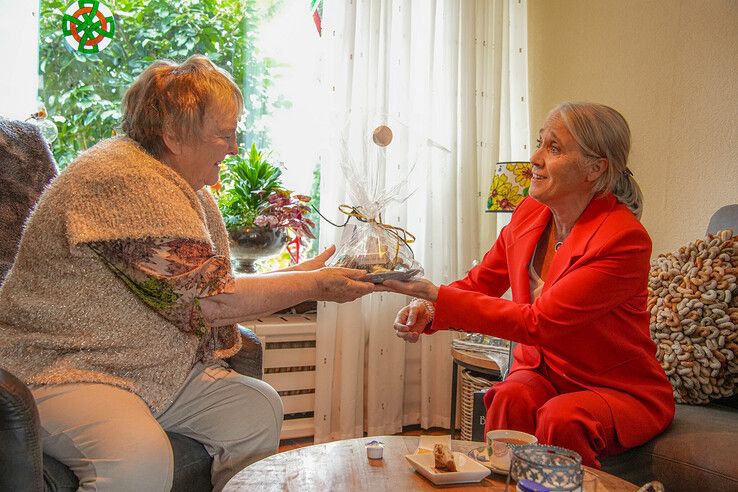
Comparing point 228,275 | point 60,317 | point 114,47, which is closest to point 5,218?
point 60,317

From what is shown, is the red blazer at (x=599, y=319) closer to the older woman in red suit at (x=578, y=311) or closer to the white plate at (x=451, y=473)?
the older woman in red suit at (x=578, y=311)

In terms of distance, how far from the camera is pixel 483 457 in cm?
145

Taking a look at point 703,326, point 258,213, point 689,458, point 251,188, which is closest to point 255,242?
point 258,213

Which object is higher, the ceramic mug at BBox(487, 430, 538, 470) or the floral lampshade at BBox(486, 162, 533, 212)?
the floral lampshade at BBox(486, 162, 533, 212)

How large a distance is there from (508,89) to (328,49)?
0.94 m

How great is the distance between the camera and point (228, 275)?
1604 millimetres

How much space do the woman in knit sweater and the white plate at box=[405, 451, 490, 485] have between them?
500 mm

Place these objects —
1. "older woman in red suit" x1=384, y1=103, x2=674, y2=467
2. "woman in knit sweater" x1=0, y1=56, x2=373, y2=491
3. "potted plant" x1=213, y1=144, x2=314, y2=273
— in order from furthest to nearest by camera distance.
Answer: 1. "potted plant" x1=213, y1=144, x2=314, y2=273
2. "older woman in red suit" x1=384, y1=103, x2=674, y2=467
3. "woman in knit sweater" x1=0, y1=56, x2=373, y2=491

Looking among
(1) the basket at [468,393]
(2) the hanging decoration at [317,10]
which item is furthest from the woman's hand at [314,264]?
(2) the hanging decoration at [317,10]

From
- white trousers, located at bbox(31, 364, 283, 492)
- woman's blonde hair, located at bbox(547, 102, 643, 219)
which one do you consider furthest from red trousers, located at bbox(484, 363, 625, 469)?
white trousers, located at bbox(31, 364, 283, 492)

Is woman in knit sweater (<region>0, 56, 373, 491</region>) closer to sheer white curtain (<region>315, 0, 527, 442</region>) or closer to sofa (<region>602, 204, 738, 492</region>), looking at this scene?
sofa (<region>602, 204, 738, 492</region>)

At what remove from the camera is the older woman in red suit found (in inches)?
68.7

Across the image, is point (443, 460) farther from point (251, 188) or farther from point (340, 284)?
point (251, 188)

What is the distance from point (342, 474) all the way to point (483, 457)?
0.29 meters
